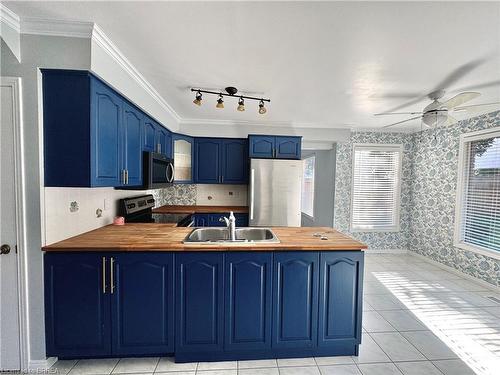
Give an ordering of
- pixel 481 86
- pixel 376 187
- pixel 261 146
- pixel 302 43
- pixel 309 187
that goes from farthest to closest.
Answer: pixel 309 187 → pixel 376 187 → pixel 261 146 → pixel 481 86 → pixel 302 43

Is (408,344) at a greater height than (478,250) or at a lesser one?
lesser

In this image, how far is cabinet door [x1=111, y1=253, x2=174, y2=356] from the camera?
171 cm

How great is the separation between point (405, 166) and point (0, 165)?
18.5 ft

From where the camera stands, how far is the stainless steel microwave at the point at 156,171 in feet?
8.32

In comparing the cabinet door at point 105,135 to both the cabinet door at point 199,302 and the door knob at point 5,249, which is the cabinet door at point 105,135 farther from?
the cabinet door at point 199,302

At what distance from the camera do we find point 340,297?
1.84 metres

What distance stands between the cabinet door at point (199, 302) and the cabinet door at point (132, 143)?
105cm

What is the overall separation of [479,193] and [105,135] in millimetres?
4774

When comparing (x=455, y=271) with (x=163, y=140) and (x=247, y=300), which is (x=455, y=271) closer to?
(x=247, y=300)

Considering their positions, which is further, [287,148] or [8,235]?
[287,148]

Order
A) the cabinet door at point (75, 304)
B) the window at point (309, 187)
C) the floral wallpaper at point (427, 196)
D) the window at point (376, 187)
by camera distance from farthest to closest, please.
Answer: the window at point (309, 187), the window at point (376, 187), the floral wallpaper at point (427, 196), the cabinet door at point (75, 304)


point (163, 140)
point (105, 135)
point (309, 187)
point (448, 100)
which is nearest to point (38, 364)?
point (105, 135)

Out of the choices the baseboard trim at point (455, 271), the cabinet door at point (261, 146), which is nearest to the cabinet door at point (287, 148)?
the cabinet door at point (261, 146)

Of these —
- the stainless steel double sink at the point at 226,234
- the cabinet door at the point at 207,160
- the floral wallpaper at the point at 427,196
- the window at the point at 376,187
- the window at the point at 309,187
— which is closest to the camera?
the stainless steel double sink at the point at 226,234
